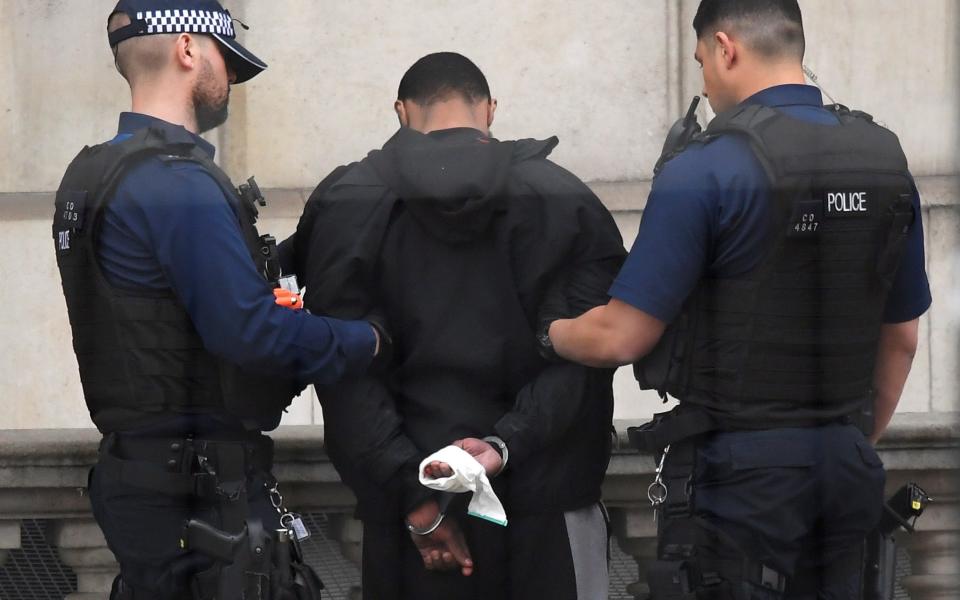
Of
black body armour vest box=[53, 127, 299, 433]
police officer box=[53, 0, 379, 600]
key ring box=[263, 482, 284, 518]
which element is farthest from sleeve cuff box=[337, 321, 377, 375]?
key ring box=[263, 482, 284, 518]

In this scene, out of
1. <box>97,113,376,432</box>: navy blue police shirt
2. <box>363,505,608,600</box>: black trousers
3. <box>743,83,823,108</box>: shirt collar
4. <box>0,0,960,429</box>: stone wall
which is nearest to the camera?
<box>97,113,376,432</box>: navy blue police shirt

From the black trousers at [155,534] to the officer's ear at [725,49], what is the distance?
3.14ft

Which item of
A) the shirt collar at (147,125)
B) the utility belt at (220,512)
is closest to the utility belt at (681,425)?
the utility belt at (220,512)

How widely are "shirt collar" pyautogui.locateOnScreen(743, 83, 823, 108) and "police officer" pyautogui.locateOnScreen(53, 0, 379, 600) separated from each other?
2.23ft

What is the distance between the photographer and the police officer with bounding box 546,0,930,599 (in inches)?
79.4

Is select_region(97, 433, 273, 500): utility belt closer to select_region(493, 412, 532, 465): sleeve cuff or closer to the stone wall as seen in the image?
select_region(493, 412, 532, 465): sleeve cuff

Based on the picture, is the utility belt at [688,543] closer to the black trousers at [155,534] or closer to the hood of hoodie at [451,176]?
the hood of hoodie at [451,176]

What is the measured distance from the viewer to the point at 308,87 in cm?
298

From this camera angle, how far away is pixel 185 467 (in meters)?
2.04

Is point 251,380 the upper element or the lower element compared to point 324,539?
upper

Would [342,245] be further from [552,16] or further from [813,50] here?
[813,50]

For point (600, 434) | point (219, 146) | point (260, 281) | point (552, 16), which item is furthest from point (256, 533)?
point (552, 16)

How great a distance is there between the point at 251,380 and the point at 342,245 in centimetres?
26

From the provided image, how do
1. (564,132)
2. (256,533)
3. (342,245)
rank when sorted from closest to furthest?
(256,533)
(342,245)
(564,132)
